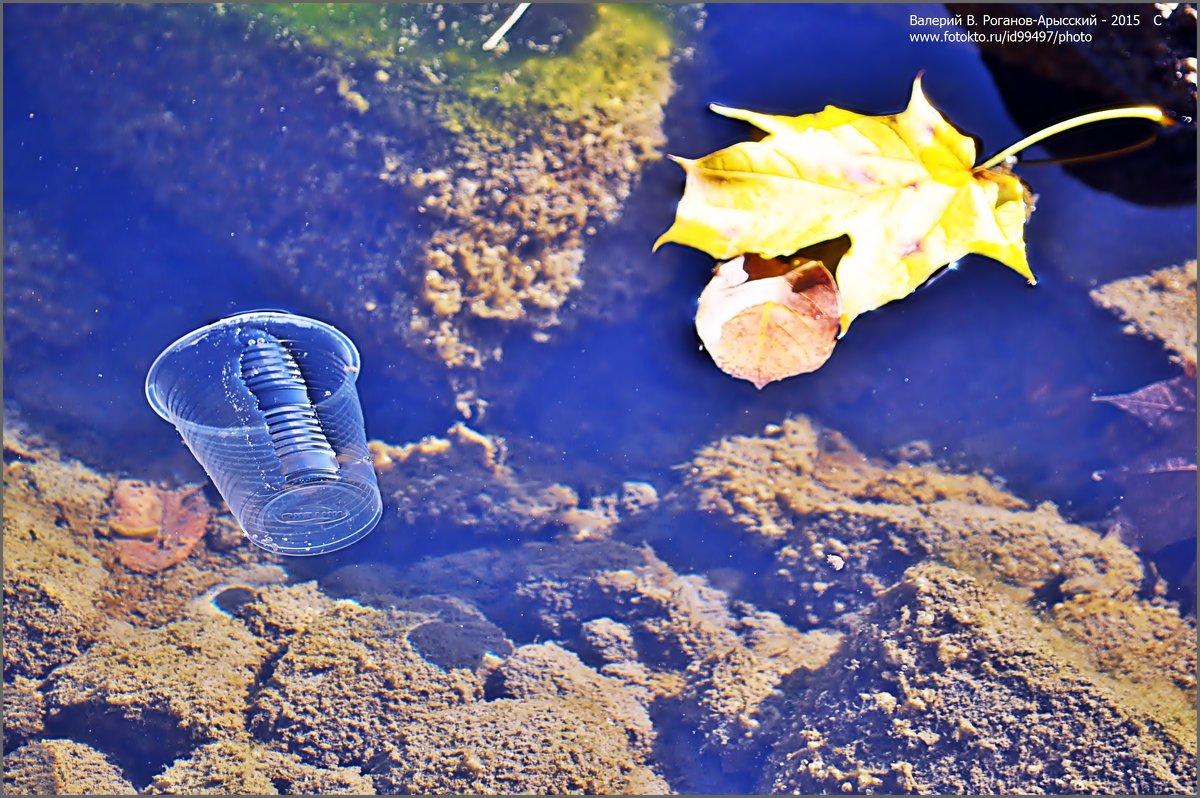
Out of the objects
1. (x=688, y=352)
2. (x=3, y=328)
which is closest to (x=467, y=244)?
(x=688, y=352)

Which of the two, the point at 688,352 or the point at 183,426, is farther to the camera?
the point at 688,352

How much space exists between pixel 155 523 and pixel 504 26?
2175mm

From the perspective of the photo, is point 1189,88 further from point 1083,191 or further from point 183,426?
point 183,426

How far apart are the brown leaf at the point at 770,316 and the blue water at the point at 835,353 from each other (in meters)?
0.26

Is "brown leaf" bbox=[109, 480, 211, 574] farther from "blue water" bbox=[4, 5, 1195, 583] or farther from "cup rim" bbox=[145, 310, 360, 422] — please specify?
"cup rim" bbox=[145, 310, 360, 422]

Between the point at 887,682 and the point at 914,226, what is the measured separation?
1391 millimetres

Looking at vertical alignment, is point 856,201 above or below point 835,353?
above

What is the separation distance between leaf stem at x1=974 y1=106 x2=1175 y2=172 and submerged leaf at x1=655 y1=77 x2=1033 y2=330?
0.23 metres

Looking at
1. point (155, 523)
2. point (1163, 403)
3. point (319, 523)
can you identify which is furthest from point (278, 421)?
point (1163, 403)

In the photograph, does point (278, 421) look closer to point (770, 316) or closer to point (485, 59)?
point (485, 59)

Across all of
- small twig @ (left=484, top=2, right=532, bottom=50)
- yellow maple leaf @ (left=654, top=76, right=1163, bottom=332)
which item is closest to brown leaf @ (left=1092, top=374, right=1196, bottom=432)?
→ yellow maple leaf @ (left=654, top=76, right=1163, bottom=332)

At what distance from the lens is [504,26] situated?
2742mm

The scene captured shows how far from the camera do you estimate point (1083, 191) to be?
8.59 feet

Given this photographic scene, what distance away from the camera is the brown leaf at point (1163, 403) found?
8.45 feet
